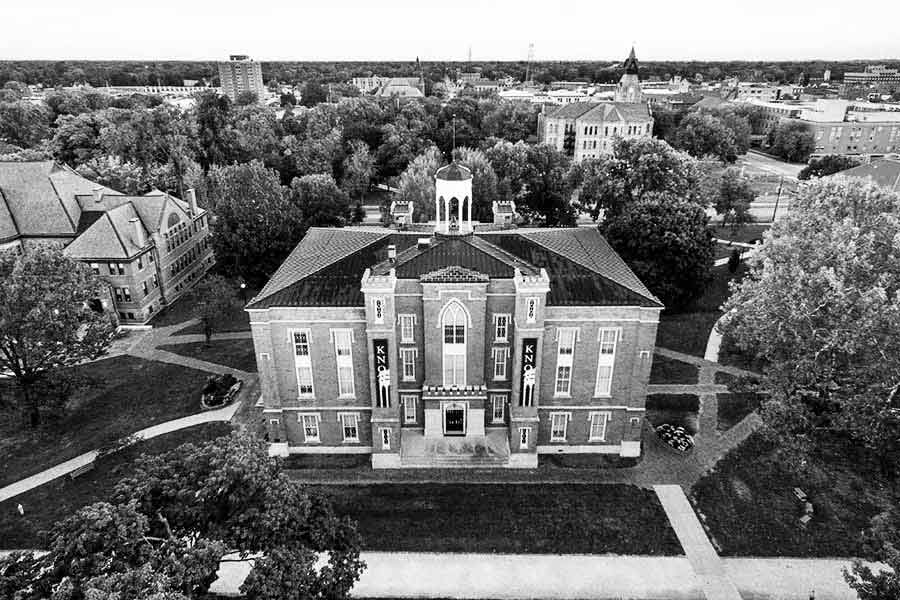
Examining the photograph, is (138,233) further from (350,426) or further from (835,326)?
(835,326)

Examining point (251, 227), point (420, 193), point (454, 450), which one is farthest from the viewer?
point (420, 193)

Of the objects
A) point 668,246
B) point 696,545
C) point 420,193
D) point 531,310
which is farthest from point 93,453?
point 668,246

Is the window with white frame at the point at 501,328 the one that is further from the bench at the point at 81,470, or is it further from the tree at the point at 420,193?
the tree at the point at 420,193

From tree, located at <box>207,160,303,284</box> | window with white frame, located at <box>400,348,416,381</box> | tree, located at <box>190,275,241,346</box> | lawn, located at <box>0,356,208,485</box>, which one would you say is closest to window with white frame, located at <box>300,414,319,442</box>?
window with white frame, located at <box>400,348,416,381</box>

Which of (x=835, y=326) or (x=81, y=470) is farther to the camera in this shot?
(x=81, y=470)

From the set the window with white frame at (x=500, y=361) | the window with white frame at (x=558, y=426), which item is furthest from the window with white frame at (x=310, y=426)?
the window with white frame at (x=558, y=426)

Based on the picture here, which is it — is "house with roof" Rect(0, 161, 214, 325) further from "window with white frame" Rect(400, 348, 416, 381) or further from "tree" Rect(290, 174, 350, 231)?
"window with white frame" Rect(400, 348, 416, 381)
